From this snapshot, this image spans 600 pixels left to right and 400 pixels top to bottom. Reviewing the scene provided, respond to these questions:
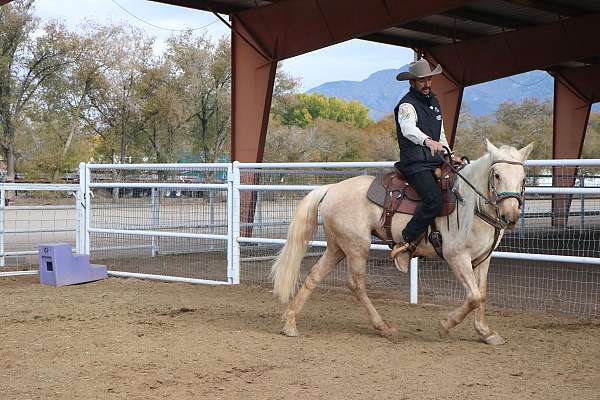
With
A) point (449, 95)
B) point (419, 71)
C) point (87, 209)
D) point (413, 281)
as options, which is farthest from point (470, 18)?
point (419, 71)

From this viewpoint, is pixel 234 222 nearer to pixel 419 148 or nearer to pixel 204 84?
pixel 419 148

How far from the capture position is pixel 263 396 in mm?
4398

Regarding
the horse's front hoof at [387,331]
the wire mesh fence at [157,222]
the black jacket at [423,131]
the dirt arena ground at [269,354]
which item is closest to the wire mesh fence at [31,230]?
the wire mesh fence at [157,222]

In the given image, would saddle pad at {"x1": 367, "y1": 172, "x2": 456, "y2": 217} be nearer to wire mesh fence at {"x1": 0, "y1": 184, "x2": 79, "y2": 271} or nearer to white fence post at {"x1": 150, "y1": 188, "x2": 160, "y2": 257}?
wire mesh fence at {"x1": 0, "y1": 184, "x2": 79, "y2": 271}

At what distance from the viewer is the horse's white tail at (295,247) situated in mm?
6547

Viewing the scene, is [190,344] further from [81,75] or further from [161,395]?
[81,75]

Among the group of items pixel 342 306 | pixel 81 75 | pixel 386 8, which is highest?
pixel 81 75

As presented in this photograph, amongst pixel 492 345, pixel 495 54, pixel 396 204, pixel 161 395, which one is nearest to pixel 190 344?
pixel 161 395

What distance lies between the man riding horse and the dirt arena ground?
0.94m

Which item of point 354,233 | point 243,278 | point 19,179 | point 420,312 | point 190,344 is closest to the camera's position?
point 190,344

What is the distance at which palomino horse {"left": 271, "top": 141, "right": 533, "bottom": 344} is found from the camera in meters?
5.46

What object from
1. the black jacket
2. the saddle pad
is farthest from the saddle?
the black jacket

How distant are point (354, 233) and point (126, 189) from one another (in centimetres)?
647

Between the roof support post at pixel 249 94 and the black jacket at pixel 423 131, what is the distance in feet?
30.3
